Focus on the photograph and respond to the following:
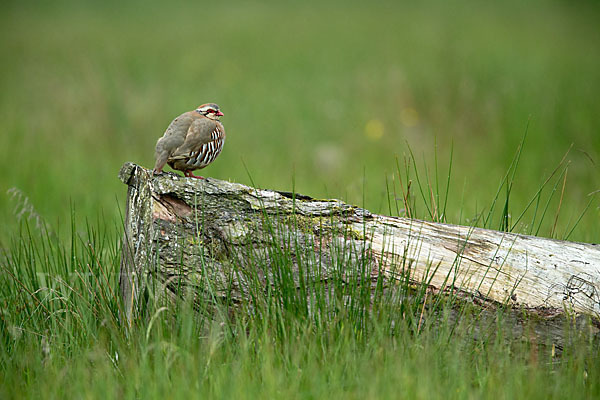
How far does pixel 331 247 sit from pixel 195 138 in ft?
4.20

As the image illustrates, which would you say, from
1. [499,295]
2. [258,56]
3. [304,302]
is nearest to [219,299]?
[304,302]

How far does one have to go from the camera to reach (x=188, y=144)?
378 cm

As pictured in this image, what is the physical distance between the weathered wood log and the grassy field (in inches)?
8.7

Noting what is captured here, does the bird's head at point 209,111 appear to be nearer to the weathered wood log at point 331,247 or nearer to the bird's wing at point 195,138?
the bird's wing at point 195,138

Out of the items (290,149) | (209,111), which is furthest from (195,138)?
(290,149)

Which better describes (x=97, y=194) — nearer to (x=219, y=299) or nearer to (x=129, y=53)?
(x=219, y=299)

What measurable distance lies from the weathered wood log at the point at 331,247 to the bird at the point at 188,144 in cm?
46

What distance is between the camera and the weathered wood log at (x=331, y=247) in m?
3.11

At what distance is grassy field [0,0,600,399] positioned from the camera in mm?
2705

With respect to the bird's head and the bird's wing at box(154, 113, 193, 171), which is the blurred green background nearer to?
the bird's head

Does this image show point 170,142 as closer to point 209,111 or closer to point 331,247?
point 209,111

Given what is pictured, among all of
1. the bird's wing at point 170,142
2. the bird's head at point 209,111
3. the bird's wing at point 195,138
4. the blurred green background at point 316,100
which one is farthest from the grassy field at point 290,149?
the bird's head at point 209,111

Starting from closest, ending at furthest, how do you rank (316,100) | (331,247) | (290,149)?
(331,247) < (290,149) < (316,100)

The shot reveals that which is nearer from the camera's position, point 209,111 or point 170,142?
point 170,142
